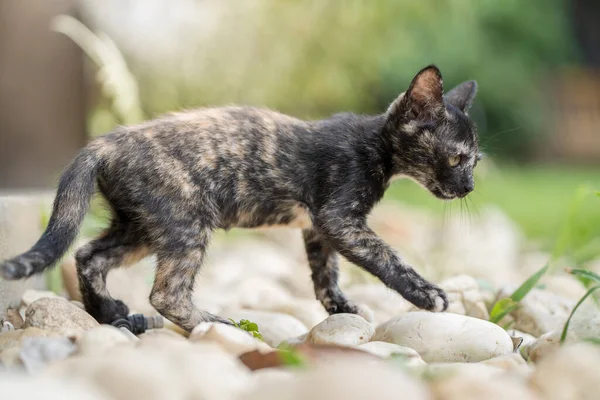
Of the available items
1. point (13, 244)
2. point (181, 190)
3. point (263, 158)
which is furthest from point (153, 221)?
point (13, 244)

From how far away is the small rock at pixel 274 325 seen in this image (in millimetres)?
2484

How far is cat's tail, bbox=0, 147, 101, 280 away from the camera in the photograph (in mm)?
2057

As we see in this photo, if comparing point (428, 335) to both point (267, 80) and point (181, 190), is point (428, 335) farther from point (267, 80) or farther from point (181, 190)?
point (267, 80)

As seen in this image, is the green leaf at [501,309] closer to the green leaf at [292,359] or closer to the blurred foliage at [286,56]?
the green leaf at [292,359]

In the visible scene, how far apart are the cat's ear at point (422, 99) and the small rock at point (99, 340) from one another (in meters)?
1.36

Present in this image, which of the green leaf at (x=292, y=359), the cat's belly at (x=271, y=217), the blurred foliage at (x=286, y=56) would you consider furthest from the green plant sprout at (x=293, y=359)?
the blurred foliage at (x=286, y=56)

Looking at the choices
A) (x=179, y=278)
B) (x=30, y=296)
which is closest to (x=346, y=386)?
(x=179, y=278)

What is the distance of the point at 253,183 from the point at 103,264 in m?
0.57

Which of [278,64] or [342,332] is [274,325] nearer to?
[342,332]

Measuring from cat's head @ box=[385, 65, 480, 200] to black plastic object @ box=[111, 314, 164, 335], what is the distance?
1.01 meters

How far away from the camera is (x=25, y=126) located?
5.30 m

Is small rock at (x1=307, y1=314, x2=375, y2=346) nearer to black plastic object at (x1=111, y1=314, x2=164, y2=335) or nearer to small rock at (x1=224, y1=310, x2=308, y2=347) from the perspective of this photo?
small rock at (x1=224, y1=310, x2=308, y2=347)

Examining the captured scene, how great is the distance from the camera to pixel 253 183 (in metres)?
2.55

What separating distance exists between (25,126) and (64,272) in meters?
2.60
